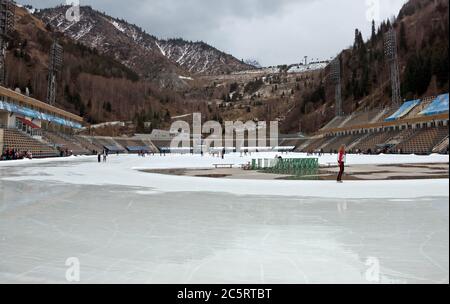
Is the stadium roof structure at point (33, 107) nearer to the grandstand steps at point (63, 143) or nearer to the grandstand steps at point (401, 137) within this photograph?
the grandstand steps at point (63, 143)

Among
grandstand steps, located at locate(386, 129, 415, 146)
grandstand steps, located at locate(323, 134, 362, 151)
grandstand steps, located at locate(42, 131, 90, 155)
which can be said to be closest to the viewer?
grandstand steps, located at locate(386, 129, 415, 146)

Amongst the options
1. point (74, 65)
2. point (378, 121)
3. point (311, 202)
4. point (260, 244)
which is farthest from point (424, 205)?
point (74, 65)

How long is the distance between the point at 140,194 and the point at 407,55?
99042 mm

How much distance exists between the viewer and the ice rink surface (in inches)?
128

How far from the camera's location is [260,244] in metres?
4.50

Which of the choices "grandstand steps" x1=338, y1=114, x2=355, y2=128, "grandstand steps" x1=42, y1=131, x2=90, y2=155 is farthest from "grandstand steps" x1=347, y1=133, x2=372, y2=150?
"grandstand steps" x1=42, y1=131, x2=90, y2=155

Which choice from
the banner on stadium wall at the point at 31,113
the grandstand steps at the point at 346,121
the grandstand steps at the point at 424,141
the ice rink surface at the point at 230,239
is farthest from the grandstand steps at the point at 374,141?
the banner on stadium wall at the point at 31,113

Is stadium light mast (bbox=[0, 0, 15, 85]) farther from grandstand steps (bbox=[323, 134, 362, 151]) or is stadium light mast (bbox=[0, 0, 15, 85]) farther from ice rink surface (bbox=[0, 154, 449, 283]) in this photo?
grandstand steps (bbox=[323, 134, 362, 151])

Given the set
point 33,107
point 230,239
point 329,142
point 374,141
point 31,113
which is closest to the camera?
point 230,239

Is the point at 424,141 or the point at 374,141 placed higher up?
the point at 374,141

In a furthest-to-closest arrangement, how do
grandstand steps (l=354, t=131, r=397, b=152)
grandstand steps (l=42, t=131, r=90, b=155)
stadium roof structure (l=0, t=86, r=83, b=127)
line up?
grandstand steps (l=354, t=131, r=397, b=152) < grandstand steps (l=42, t=131, r=90, b=155) < stadium roof structure (l=0, t=86, r=83, b=127)

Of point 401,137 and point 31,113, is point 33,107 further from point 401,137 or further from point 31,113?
point 401,137

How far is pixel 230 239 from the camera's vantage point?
4832mm

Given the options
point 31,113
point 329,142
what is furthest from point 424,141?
point 31,113
